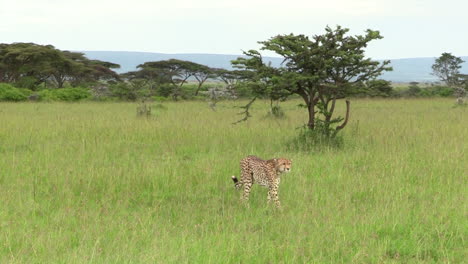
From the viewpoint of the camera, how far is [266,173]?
6.07 m

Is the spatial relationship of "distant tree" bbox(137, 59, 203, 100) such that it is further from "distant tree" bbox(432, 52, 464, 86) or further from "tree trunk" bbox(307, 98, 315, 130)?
"tree trunk" bbox(307, 98, 315, 130)

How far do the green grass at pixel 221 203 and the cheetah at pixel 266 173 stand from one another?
23 centimetres

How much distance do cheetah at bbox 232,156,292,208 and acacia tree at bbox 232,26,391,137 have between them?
443 cm

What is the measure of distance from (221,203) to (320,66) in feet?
17.1

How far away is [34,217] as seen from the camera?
223 inches

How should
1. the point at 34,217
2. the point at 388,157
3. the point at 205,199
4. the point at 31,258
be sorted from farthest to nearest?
the point at 388,157 < the point at 205,199 < the point at 34,217 < the point at 31,258

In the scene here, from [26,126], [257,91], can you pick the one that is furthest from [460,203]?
[26,126]

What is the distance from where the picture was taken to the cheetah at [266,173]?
588 centimetres

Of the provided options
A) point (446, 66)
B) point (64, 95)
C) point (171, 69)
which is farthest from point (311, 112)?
point (446, 66)

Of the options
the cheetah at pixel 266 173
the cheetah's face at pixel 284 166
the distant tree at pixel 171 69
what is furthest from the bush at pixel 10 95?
the cheetah's face at pixel 284 166

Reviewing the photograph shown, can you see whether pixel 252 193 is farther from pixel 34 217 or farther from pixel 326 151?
pixel 326 151

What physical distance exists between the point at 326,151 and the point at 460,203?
159 inches

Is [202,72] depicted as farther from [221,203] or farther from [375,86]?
[221,203]

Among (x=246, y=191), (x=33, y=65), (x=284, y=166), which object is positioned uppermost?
(x=33, y=65)
